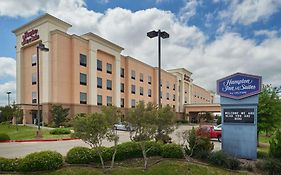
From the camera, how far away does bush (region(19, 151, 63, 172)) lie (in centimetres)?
945

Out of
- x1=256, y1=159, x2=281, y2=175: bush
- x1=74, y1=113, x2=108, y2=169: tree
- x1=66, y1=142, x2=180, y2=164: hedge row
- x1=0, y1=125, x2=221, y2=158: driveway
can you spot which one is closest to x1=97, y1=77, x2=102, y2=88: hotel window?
x1=0, y1=125, x2=221, y2=158: driveway

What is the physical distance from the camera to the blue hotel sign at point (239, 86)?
1316cm

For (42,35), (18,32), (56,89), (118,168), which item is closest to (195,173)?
(118,168)

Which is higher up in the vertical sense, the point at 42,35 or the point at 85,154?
the point at 42,35

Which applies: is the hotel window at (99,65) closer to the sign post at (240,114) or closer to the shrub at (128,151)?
the sign post at (240,114)

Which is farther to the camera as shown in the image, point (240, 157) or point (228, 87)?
point (228, 87)

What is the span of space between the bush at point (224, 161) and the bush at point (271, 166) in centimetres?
100

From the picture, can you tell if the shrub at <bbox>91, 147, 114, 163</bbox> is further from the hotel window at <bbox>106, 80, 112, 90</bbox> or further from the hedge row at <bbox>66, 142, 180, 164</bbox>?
the hotel window at <bbox>106, 80, 112, 90</bbox>

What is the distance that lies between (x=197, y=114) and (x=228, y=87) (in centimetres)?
7372

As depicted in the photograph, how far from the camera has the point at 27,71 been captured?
1743 inches

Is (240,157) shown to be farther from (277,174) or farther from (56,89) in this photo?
(56,89)

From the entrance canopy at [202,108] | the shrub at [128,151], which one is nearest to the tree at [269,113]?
the shrub at [128,151]

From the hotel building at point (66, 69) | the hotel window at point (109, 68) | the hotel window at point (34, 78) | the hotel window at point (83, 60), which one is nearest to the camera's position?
the hotel building at point (66, 69)

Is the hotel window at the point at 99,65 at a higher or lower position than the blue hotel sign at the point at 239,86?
higher
